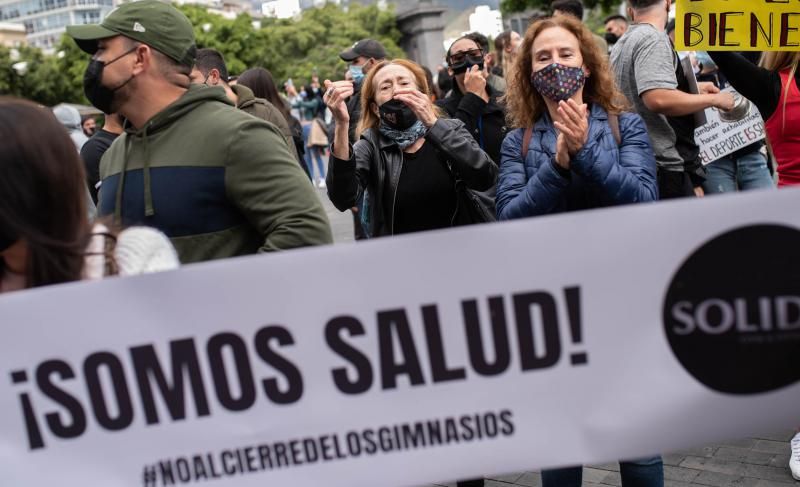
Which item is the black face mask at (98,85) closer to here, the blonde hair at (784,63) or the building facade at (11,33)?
the blonde hair at (784,63)

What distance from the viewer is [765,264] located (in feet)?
6.34

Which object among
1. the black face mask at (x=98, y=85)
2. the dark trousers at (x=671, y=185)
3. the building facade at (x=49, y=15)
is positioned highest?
the building facade at (x=49, y=15)

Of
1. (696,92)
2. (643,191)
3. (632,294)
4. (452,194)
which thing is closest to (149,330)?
(632,294)

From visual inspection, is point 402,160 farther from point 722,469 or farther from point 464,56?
point 722,469

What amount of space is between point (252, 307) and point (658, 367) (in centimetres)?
87

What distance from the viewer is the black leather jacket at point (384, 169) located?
368cm

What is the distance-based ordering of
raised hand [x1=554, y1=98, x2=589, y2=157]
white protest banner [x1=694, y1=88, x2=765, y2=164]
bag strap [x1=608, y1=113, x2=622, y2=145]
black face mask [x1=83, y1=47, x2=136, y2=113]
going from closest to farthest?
black face mask [x1=83, y1=47, x2=136, y2=113], raised hand [x1=554, y1=98, x2=589, y2=157], bag strap [x1=608, y1=113, x2=622, y2=145], white protest banner [x1=694, y1=88, x2=765, y2=164]

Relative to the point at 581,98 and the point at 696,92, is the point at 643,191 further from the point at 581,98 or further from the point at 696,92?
the point at 696,92

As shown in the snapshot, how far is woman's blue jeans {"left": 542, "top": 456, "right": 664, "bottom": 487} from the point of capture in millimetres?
2991

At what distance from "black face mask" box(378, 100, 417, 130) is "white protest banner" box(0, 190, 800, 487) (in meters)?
2.01

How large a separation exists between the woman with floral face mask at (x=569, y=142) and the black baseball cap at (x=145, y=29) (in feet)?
3.89

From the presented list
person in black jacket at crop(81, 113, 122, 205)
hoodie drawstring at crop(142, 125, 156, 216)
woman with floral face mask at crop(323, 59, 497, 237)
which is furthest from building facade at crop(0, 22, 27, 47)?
hoodie drawstring at crop(142, 125, 156, 216)

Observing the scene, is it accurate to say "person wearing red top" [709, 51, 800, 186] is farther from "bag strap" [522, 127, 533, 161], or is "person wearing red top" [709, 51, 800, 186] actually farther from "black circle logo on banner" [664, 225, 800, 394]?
"black circle logo on banner" [664, 225, 800, 394]

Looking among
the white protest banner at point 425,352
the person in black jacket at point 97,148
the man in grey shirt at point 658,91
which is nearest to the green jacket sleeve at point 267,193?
the white protest banner at point 425,352
